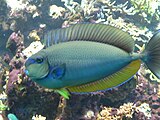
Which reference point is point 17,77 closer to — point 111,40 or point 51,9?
point 111,40

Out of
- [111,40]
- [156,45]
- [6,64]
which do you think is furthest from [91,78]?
[6,64]

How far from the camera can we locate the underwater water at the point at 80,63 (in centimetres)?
128

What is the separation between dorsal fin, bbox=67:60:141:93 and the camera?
1.32 meters

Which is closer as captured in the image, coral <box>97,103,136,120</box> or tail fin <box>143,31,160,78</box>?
tail fin <box>143,31,160,78</box>

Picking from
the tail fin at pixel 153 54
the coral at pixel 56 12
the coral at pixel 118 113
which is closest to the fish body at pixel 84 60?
the tail fin at pixel 153 54

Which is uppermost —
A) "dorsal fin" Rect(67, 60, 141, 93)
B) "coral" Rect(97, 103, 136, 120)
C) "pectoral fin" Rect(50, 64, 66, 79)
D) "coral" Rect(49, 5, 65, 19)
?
"pectoral fin" Rect(50, 64, 66, 79)

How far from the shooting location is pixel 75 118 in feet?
13.1

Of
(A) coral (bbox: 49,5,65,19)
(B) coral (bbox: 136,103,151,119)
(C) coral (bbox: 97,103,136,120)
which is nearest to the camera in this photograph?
(C) coral (bbox: 97,103,136,120)

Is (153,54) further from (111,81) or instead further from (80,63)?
(80,63)

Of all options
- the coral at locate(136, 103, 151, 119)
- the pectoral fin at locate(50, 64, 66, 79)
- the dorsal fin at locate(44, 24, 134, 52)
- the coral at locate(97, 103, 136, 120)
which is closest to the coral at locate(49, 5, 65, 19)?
the coral at locate(97, 103, 136, 120)

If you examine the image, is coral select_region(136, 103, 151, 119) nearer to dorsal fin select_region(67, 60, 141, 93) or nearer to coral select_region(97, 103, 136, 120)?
coral select_region(97, 103, 136, 120)

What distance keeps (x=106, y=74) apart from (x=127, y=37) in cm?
25

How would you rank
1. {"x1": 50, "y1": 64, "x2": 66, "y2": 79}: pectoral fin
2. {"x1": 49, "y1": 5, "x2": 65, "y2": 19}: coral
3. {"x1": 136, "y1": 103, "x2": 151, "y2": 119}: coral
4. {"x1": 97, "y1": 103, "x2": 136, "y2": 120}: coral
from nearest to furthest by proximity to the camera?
{"x1": 50, "y1": 64, "x2": 66, "y2": 79}: pectoral fin < {"x1": 97, "y1": 103, "x2": 136, "y2": 120}: coral < {"x1": 136, "y1": 103, "x2": 151, "y2": 119}: coral < {"x1": 49, "y1": 5, "x2": 65, "y2": 19}: coral

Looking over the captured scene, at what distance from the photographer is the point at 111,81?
1.34 meters
